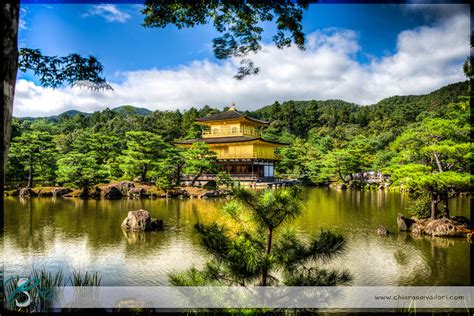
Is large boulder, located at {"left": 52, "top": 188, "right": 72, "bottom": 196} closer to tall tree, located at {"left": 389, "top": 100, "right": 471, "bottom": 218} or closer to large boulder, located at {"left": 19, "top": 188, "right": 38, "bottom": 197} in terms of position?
large boulder, located at {"left": 19, "top": 188, "right": 38, "bottom": 197}

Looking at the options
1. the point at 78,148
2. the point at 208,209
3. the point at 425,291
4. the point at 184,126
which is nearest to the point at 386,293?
the point at 425,291

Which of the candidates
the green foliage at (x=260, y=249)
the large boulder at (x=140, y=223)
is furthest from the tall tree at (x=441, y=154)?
the large boulder at (x=140, y=223)

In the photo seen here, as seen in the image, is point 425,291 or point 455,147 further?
point 455,147

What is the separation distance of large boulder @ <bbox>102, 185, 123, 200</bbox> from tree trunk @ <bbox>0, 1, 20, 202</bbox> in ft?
53.8

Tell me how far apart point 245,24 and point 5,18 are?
7.60ft

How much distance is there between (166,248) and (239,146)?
2039 cm

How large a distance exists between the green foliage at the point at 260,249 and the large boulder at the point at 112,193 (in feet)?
50.4

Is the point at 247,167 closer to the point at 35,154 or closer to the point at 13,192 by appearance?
the point at 35,154

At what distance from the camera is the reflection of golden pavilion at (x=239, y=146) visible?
1063 inches

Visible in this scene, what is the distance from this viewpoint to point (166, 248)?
7.61 metres

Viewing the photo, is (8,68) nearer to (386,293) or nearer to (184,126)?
(386,293)

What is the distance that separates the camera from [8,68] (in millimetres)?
2004

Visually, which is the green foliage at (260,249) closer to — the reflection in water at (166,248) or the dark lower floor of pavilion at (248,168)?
the reflection in water at (166,248)

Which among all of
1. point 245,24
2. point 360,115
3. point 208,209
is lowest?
point 208,209
